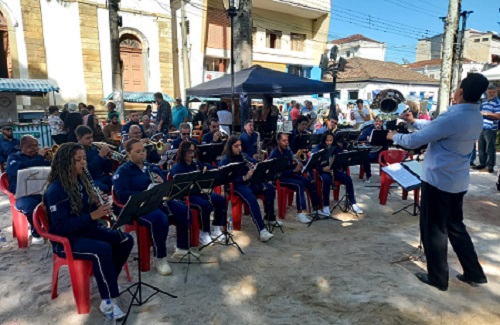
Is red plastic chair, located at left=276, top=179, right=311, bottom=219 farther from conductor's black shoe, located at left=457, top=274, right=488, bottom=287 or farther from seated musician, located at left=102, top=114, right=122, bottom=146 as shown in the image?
seated musician, located at left=102, top=114, right=122, bottom=146

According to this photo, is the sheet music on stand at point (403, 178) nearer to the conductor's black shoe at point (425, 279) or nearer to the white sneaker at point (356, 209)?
the white sneaker at point (356, 209)

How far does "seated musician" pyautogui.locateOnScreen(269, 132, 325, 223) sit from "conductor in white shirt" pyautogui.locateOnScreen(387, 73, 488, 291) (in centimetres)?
238

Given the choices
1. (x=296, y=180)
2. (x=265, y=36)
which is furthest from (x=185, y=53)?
(x=296, y=180)

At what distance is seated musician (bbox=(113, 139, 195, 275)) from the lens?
4047 millimetres

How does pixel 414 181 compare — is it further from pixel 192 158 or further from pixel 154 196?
pixel 154 196

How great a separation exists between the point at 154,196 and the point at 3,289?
1.99 m

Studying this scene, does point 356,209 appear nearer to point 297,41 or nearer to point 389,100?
point 389,100

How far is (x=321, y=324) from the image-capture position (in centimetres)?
319

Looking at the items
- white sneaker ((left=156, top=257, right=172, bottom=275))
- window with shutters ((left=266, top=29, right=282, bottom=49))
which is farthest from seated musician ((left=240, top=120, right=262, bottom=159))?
window with shutters ((left=266, top=29, right=282, bottom=49))

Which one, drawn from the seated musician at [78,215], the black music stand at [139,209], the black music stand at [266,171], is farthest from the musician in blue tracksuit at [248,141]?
the seated musician at [78,215]

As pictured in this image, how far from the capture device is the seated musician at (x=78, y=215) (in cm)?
317

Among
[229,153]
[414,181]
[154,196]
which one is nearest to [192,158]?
[229,153]

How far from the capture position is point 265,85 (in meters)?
7.75

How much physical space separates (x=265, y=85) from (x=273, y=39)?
18790 millimetres
